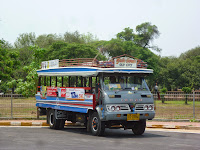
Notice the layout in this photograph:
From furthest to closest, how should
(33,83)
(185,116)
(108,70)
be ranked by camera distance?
(33,83), (185,116), (108,70)

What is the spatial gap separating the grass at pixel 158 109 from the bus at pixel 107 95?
497 centimetres

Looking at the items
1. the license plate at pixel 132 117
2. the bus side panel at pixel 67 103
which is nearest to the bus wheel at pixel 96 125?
the bus side panel at pixel 67 103

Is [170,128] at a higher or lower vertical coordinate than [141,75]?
lower

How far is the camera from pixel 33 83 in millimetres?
23000

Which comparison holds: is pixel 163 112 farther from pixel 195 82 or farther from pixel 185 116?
pixel 195 82

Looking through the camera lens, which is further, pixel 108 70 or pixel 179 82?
pixel 179 82

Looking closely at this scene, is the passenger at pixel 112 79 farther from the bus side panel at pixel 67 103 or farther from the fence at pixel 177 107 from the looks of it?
the fence at pixel 177 107

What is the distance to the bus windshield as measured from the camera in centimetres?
1447

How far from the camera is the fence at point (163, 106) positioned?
20766mm

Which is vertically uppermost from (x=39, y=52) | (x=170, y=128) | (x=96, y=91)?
(x=39, y=52)

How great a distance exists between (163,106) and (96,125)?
7.27 metres

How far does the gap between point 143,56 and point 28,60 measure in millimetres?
22384

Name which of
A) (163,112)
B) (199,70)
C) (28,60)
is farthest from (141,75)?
(199,70)

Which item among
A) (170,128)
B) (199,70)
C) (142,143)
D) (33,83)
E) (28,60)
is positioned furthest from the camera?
(199,70)
